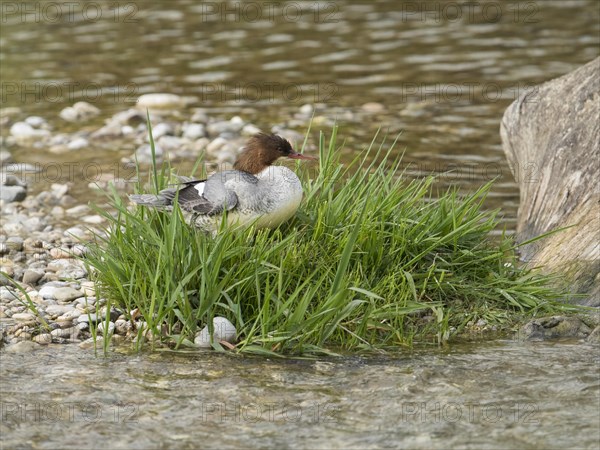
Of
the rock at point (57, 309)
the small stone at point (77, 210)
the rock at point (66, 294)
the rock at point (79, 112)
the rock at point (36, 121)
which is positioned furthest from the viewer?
the rock at point (79, 112)

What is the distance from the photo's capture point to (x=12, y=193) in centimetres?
945

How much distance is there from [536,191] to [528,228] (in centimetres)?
28

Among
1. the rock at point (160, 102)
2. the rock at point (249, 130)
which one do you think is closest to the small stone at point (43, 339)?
the rock at point (249, 130)

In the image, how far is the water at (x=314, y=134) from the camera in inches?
192

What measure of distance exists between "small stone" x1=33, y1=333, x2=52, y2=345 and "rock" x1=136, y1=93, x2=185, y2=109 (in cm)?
658

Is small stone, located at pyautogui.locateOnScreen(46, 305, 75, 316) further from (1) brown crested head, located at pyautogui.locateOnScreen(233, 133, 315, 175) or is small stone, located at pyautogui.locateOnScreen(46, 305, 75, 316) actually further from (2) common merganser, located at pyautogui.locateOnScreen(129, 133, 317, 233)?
(1) brown crested head, located at pyautogui.locateOnScreen(233, 133, 315, 175)

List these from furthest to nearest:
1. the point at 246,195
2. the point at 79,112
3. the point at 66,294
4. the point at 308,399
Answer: the point at 79,112
the point at 66,294
the point at 246,195
the point at 308,399

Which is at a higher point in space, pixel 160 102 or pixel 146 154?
pixel 160 102

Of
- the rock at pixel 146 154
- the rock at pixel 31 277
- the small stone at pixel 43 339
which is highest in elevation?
the rock at pixel 146 154

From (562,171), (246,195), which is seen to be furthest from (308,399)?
(562,171)

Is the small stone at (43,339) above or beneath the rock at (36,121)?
beneath

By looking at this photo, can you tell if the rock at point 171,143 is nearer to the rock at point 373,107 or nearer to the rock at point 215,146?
the rock at point 215,146

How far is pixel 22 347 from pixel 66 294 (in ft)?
2.49

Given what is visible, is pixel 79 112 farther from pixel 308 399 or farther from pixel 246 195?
pixel 308 399
